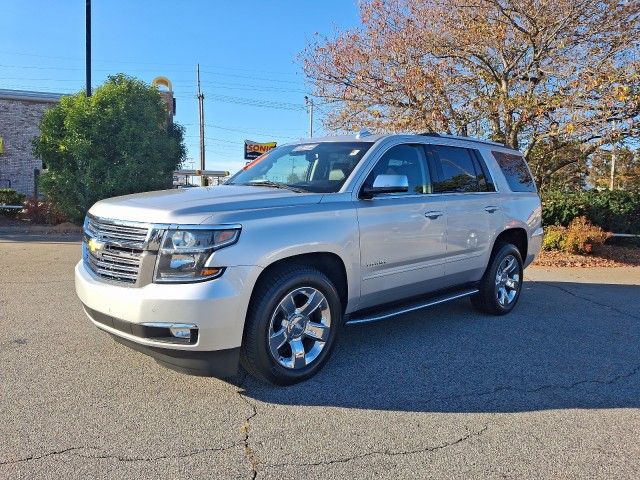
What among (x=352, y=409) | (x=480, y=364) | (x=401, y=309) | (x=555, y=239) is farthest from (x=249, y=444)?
(x=555, y=239)

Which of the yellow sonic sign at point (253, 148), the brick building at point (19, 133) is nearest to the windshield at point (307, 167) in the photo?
the brick building at point (19, 133)

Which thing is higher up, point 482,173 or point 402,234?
point 482,173

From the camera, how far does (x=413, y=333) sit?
5203 millimetres

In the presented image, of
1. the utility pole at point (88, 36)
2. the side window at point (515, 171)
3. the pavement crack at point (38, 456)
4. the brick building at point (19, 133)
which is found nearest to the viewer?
the pavement crack at point (38, 456)

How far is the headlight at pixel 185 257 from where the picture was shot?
3301 millimetres

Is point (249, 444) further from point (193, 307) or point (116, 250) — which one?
point (116, 250)

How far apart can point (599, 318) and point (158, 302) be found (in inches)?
204

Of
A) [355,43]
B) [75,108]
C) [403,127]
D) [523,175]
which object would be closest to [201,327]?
[523,175]

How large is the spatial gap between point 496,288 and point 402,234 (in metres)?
1.95

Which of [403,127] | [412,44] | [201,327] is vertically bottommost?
[201,327]

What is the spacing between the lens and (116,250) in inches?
141

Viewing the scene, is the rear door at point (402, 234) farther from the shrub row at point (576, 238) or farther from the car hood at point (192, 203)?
the shrub row at point (576, 238)

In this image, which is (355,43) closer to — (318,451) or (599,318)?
(599,318)

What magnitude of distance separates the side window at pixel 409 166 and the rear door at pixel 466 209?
0.63 feet
